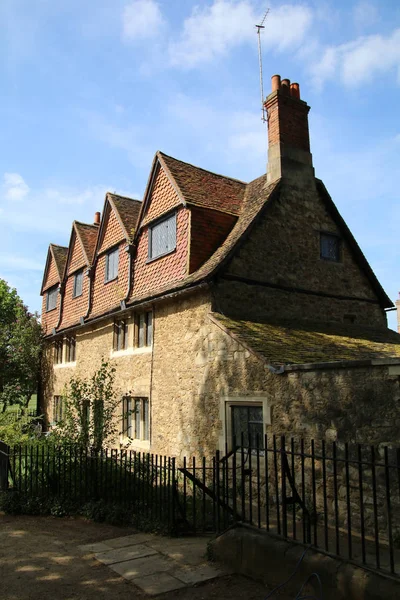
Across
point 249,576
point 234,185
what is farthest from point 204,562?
point 234,185

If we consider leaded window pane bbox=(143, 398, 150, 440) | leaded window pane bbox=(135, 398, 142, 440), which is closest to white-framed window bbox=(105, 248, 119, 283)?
leaded window pane bbox=(135, 398, 142, 440)

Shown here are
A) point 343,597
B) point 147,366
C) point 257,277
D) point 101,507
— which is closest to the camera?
point 343,597

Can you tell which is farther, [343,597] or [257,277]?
[257,277]

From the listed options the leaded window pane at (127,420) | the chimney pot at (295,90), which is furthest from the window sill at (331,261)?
the leaded window pane at (127,420)

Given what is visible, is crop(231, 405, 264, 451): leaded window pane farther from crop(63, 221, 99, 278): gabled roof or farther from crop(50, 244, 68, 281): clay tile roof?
crop(50, 244, 68, 281): clay tile roof

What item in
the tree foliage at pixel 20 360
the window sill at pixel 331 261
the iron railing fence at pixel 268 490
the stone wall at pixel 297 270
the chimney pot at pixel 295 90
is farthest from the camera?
the tree foliage at pixel 20 360

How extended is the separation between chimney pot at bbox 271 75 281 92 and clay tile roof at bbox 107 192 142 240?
253 inches

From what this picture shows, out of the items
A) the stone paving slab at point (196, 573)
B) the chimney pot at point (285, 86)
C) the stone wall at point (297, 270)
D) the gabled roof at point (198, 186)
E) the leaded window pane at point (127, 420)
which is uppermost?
the chimney pot at point (285, 86)

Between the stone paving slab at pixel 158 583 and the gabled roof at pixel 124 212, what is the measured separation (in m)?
11.3

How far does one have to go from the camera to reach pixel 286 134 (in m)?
14.2

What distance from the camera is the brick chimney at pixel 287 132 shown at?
14078 millimetres

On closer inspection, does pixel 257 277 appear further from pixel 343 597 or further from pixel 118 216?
pixel 343 597

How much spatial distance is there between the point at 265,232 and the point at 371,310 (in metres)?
5.02

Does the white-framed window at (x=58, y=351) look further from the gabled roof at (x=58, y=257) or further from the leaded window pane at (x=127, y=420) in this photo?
the leaded window pane at (x=127, y=420)
